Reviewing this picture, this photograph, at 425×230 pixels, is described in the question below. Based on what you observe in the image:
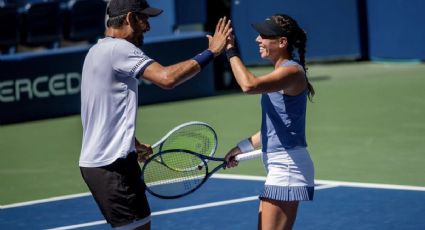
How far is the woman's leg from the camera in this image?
20.8 ft

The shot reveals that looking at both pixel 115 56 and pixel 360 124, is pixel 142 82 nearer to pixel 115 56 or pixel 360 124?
pixel 360 124

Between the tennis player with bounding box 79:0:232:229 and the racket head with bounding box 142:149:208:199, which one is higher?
the tennis player with bounding box 79:0:232:229

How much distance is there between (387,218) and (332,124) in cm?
499

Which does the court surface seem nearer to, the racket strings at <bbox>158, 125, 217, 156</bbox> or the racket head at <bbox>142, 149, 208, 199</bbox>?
the racket strings at <bbox>158, 125, 217, 156</bbox>

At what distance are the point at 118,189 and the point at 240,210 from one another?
3316 millimetres

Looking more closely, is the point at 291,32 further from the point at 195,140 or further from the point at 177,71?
Answer: the point at 195,140

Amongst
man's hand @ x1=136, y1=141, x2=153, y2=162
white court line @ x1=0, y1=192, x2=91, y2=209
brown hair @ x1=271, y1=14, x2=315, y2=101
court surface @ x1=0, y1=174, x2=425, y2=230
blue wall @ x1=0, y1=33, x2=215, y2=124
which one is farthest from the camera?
blue wall @ x1=0, y1=33, x2=215, y2=124

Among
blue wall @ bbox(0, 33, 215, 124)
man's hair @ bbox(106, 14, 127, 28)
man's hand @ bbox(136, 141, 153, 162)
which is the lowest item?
blue wall @ bbox(0, 33, 215, 124)

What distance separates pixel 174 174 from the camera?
702 cm

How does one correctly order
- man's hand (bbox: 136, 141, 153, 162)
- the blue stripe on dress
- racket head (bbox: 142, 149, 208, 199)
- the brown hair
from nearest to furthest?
1. the blue stripe on dress
2. the brown hair
3. man's hand (bbox: 136, 141, 153, 162)
4. racket head (bbox: 142, 149, 208, 199)

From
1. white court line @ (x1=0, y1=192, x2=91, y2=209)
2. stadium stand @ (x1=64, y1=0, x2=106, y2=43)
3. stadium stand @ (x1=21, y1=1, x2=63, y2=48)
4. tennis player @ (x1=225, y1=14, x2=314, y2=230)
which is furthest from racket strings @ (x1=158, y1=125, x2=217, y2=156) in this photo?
stadium stand @ (x1=21, y1=1, x2=63, y2=48)

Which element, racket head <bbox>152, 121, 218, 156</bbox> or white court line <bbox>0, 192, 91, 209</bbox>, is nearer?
racket head <bbox>152, 121, 218, 156</bbox>

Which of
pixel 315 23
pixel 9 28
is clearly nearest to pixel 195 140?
pixel 9 28

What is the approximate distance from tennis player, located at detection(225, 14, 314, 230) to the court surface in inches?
87.8
